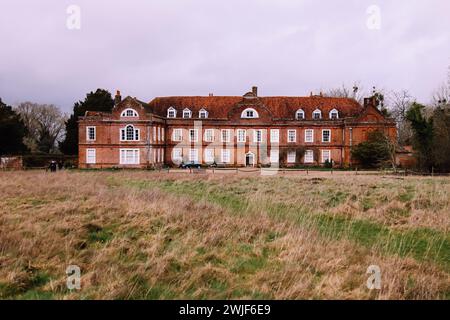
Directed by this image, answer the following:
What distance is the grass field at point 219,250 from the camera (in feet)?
17.7

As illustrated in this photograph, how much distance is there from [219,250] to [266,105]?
1598 inches

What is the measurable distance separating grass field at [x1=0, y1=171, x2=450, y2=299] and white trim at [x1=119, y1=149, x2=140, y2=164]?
97.3 ft

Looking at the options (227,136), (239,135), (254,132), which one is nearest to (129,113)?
(227,136)

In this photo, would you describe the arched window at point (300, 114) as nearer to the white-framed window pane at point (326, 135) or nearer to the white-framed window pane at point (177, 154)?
the white-framed window pane at point (326, 135)

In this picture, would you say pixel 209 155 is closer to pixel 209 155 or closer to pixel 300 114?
pixel 209 155

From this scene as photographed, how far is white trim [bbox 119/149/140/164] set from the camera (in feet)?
136

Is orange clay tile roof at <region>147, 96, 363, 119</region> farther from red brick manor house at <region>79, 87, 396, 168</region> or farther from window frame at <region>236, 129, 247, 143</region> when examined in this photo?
window frame at <region>236, 129, 247, 143</region>

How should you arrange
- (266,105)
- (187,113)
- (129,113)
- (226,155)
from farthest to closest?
(266,105)
(187,113)
(226,155)
(129,113)

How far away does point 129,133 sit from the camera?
41531mm

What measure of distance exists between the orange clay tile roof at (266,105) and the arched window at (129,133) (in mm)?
4226

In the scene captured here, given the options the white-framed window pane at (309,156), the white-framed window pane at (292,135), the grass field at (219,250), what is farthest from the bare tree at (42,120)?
the grass field at (219,250)
